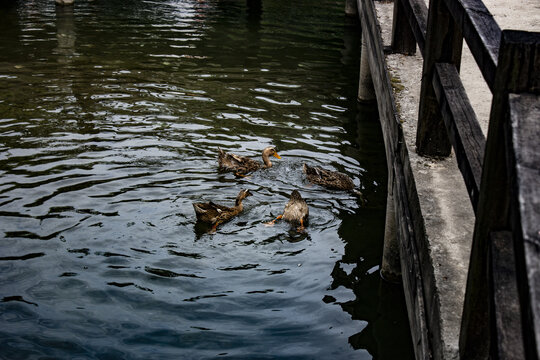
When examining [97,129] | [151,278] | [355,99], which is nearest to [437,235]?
[151,278]

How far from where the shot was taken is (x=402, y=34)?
748cm

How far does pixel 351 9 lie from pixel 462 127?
16801 millimetres

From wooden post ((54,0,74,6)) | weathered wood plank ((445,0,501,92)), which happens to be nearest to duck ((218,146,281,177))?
weathered wood plank ((445,0,501,92))

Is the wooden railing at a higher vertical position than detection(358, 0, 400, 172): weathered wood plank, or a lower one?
higher

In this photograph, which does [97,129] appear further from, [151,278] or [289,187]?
[151,278]

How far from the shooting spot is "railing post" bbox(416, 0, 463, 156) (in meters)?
4.43

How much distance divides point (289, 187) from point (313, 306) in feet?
8.88

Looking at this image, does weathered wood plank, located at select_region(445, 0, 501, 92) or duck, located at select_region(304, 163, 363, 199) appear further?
duck, located at select_region(304, 163, 363, 199)

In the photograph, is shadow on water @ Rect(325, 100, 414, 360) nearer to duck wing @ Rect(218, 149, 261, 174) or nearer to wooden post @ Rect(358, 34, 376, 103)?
duck wing @ Rect(218, 149, 261, 174)

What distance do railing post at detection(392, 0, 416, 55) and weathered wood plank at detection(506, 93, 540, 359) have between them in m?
5.41

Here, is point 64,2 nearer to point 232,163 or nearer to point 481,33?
point 232,163

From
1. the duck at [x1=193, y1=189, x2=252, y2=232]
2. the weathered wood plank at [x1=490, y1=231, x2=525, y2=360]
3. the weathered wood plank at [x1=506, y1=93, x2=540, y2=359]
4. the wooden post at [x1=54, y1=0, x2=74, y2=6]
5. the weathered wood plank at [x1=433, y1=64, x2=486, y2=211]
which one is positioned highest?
the weathered wood plank at [x1=506, y1=93, x2=540, y2=359]

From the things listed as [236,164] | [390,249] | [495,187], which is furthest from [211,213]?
[495,187]

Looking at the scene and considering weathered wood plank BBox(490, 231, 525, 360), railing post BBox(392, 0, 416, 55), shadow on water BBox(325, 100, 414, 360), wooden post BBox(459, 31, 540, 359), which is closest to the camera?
weathered wood plank BBox(490, 231, 525, 360)
